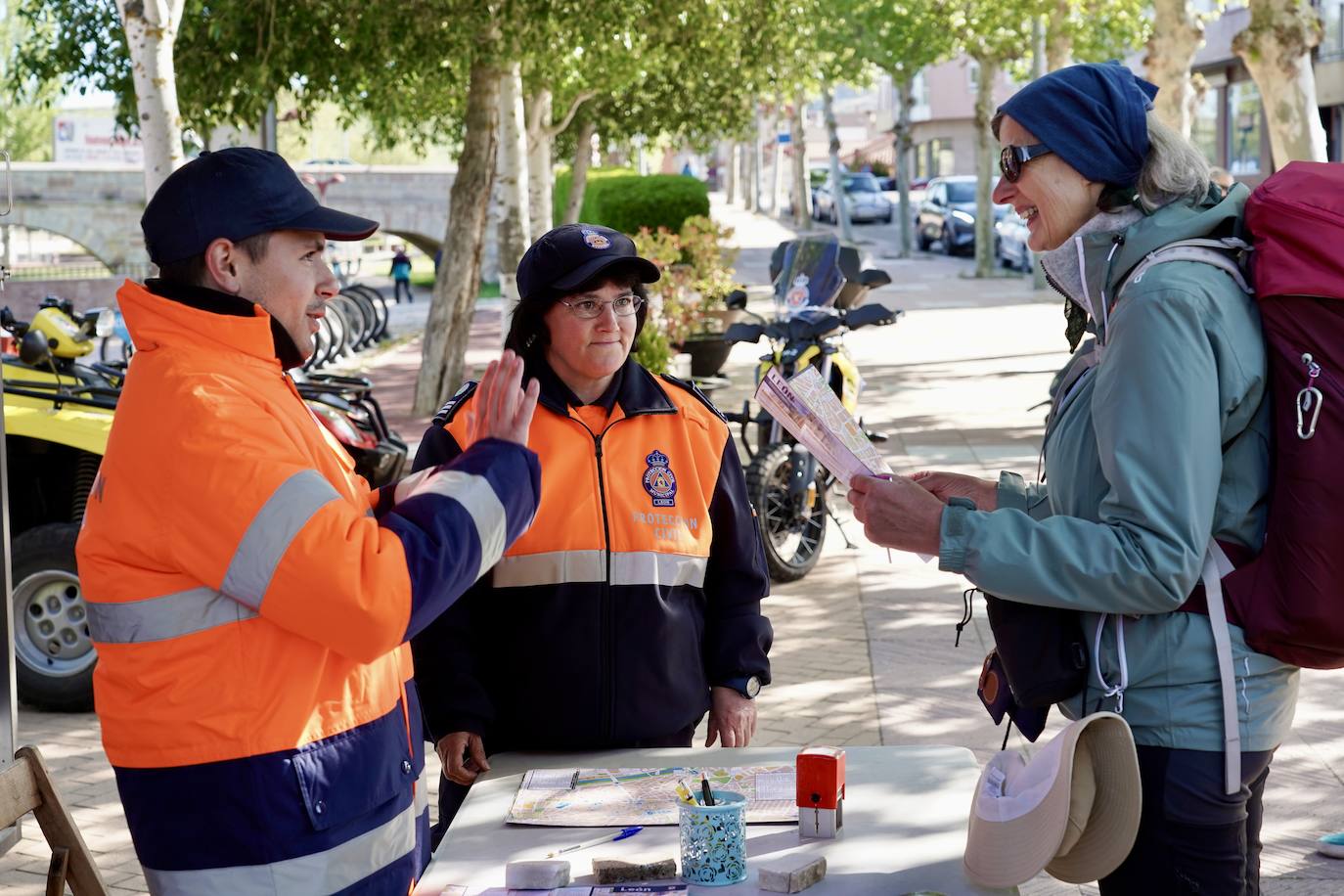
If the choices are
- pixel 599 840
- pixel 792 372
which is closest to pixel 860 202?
pixel 792 372

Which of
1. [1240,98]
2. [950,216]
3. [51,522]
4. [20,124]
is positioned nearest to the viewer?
[51,522]

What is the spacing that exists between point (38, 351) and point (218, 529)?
222 inches

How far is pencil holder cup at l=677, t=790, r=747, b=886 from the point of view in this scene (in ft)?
8.30

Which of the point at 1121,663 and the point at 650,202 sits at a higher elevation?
the point at 650,202

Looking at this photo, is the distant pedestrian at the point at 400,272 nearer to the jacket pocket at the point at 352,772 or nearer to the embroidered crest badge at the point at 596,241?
the embroidered crest badge at the point at 596,241

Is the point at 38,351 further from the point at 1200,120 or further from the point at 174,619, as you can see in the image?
the point at 1200,120

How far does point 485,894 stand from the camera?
8.32 feet

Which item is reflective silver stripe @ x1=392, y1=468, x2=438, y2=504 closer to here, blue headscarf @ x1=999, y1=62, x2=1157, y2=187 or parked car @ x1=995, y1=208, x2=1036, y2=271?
blue headscarf @ x1=999, y1=62, x2=1157, y2=187

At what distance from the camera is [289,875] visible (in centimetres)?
239

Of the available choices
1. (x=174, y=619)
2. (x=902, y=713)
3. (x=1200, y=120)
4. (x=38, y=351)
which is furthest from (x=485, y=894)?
(x=1200, y=120)

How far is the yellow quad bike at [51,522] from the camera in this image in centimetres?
668

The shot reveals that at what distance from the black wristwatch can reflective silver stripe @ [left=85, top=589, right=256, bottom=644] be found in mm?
1410

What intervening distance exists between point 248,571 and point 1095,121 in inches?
59.9

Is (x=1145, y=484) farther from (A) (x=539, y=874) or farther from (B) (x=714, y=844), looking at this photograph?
(A) (x=539, y=874)
